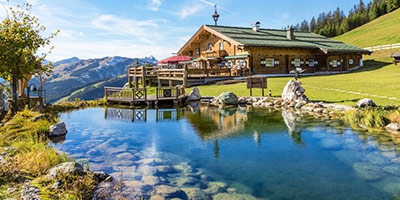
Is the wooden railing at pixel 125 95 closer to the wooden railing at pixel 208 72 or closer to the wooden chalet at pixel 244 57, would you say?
the wooden chalet at pixel 244 57

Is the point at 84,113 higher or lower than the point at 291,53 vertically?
lower

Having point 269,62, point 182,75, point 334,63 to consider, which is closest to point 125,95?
point 182,75

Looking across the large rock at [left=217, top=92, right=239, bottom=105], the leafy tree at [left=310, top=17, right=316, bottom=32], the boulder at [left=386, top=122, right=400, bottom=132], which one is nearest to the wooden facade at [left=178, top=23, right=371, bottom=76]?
the large rock at [left=217, top=92, right=239, bottom=105]

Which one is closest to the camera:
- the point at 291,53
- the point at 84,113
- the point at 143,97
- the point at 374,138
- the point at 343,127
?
the point at 374,138

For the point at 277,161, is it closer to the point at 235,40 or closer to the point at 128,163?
the point at 128,163

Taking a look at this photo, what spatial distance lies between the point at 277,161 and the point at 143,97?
50.5 feet

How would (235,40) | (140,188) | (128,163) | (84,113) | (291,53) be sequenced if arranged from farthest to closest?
(291,53)
(235,40)
(84,113)
(128,163)
(140,188)

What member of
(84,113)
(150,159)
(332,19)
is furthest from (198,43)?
(332,19)

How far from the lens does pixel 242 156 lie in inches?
385

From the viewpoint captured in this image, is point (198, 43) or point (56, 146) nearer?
point (56, 146)

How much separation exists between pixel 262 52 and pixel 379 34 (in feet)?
152

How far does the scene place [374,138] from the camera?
11102 millimetres

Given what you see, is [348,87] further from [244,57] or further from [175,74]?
[175,74]

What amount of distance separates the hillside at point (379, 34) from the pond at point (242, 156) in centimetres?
5634
